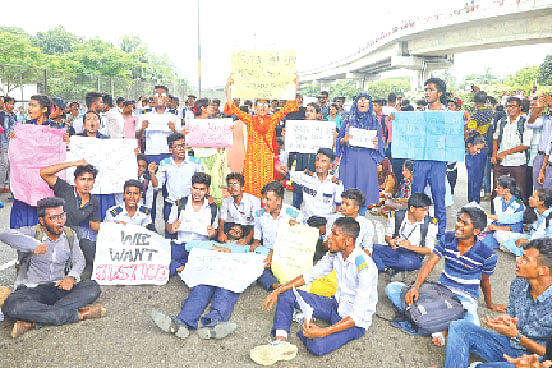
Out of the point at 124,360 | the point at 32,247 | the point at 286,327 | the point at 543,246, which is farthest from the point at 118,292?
the point at 543,246

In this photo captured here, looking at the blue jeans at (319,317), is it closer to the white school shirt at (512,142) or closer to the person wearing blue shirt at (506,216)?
the person wearing blue shirt at (506,216)

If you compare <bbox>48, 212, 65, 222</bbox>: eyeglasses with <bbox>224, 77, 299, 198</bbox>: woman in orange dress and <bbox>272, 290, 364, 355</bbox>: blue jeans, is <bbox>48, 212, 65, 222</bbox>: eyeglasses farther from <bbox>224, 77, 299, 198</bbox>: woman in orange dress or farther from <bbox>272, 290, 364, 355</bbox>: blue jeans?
<bbox>224, 77, 299, 198</bbox>: woman in orange dress

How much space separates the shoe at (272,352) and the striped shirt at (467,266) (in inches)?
61.2

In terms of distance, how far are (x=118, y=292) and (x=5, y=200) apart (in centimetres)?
553

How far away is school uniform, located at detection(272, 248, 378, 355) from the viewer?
136 inches

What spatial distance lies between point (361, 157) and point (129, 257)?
3203 mm

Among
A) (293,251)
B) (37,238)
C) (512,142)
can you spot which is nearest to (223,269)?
(293,251)

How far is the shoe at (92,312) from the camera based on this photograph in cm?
387

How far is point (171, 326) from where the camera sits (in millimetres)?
3600

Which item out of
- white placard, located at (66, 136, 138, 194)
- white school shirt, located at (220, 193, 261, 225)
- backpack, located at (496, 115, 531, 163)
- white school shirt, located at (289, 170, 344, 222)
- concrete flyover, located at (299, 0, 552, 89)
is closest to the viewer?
white placard, located at (66, 136, 138, 194)

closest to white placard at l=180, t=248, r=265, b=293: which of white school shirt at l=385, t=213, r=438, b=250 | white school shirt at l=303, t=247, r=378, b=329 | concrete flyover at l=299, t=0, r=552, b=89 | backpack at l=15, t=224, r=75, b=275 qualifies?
white school shirt at l=303, t=247, r=378, b=329

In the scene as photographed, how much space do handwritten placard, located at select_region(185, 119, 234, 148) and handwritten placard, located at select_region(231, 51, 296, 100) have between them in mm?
709

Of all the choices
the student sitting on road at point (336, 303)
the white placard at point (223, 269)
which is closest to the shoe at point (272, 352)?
the student sitting on road at point (336, 303)

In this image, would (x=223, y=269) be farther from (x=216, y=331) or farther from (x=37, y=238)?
(x=37, y=238)
